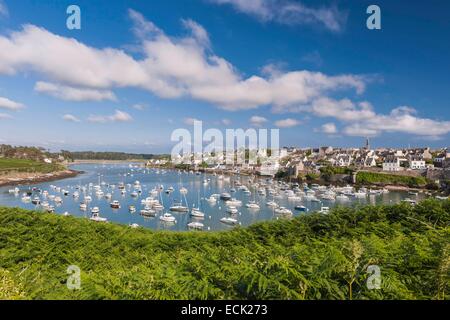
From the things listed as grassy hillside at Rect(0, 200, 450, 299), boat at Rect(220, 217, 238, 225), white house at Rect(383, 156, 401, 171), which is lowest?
boat at Rect(220, 217, 238, 225)

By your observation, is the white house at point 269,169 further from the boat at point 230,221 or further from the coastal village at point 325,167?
the boat at point 230,221

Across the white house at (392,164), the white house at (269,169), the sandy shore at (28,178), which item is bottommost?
the sandy shore at (28,178)

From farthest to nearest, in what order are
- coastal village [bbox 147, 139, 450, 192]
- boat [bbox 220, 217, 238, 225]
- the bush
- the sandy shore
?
the sandy shore
coastal village [bbox 147, 139, 450, 192]
the bush
boat [bbox 220, 217, 238, 225]

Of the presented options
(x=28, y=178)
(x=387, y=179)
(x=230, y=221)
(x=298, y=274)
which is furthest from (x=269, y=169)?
(x=298, y=274)

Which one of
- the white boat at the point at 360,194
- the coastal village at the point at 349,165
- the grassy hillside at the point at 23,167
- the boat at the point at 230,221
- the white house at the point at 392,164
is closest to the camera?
the boat at the point at 230,221

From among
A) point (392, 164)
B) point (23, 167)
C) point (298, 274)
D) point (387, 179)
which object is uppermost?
point (298, 274)

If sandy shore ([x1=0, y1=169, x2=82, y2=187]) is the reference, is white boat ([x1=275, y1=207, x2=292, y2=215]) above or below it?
below

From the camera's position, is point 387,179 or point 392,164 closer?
point 387,179

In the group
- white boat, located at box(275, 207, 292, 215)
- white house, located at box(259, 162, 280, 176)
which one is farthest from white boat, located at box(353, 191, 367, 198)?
white house, located at box(259, 162, 280, 176)

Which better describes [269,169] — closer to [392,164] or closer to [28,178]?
[392,164]

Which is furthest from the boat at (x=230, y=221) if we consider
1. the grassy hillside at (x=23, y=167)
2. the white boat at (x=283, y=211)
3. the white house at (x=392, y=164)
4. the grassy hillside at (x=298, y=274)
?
the grassy hillside at (x=23, y=167)

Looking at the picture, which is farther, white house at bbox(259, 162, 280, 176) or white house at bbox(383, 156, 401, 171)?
white house at bbox(259, 162, 280, 176)

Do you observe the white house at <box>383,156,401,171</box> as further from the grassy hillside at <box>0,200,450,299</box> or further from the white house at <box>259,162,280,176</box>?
the grassy hillside at <box>0,200,450,299</box>
